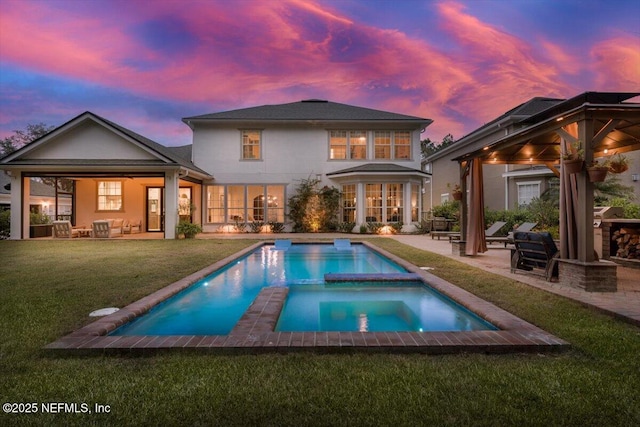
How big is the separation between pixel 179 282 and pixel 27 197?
14.6 meters

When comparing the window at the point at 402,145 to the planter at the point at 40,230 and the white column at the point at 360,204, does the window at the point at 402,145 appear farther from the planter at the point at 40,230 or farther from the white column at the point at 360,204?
→ the planter at the point at 40,230

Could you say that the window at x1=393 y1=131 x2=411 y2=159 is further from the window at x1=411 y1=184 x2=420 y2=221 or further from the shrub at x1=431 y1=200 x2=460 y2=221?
the shrub at x1=431 y1=200 x2=460 y2=221

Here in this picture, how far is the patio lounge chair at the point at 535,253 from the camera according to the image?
6.07 metres

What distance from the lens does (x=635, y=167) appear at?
15.6 meters

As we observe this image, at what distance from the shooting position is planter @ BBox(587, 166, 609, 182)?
5.19 metres

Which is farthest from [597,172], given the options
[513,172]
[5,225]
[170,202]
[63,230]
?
[5,225]

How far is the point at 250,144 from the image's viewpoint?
61.5 feet

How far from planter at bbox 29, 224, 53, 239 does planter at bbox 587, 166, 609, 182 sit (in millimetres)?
20481

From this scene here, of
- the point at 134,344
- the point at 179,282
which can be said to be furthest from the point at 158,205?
the point at 134,344

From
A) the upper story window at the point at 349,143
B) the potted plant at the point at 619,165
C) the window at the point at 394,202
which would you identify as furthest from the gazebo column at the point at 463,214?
the upper story window at the point at 349,143

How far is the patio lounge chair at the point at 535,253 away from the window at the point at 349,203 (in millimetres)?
11395

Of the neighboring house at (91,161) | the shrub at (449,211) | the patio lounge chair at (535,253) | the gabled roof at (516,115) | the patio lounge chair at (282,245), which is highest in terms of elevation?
the gabled roof at (516,115)

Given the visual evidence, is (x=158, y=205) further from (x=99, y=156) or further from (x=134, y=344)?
(x=134, y=344)

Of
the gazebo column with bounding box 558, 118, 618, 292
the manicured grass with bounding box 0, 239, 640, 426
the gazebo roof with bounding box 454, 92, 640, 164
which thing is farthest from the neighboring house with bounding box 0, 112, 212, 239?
the gazebo column with bounding box 558, 118, 618, 292
